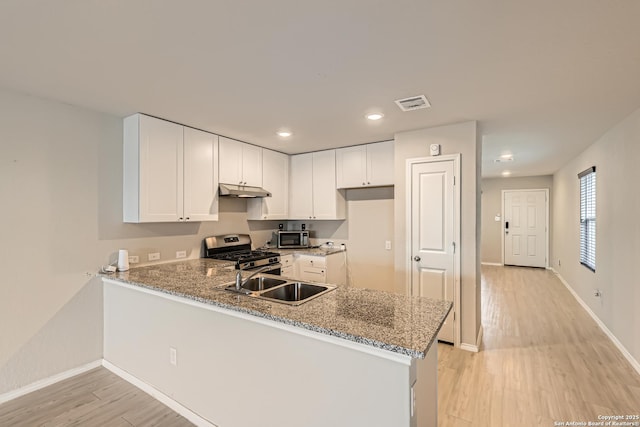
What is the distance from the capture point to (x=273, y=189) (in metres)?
4.48

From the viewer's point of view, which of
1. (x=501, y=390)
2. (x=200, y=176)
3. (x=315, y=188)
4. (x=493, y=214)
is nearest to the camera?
(x=501, y=390)

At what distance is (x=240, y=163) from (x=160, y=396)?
8.60ft

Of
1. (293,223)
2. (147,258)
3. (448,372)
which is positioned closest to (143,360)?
(147,258)

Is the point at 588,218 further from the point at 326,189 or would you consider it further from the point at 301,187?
the point at 301,187

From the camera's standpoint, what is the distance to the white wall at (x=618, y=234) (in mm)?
2850

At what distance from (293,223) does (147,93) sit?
3085 mm

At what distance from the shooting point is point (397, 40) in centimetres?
169

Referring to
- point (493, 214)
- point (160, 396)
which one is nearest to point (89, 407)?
point (160, 396)

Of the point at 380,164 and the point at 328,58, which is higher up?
the point at 328,58

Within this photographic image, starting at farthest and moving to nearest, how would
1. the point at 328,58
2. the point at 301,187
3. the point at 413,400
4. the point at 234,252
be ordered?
the point at 301,187 → the point at 234,252 → the point at 328,58 → the point at 413,400

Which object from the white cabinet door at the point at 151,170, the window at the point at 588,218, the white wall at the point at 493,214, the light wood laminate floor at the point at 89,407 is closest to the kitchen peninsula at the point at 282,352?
the light wood laminate floor at the point at 89,407

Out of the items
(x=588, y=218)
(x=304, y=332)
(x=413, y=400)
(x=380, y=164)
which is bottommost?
(x=413, y=400)

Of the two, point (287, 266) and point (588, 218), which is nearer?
point (287, 266)

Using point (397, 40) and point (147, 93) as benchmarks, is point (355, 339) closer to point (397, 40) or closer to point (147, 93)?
point (397, 40)
